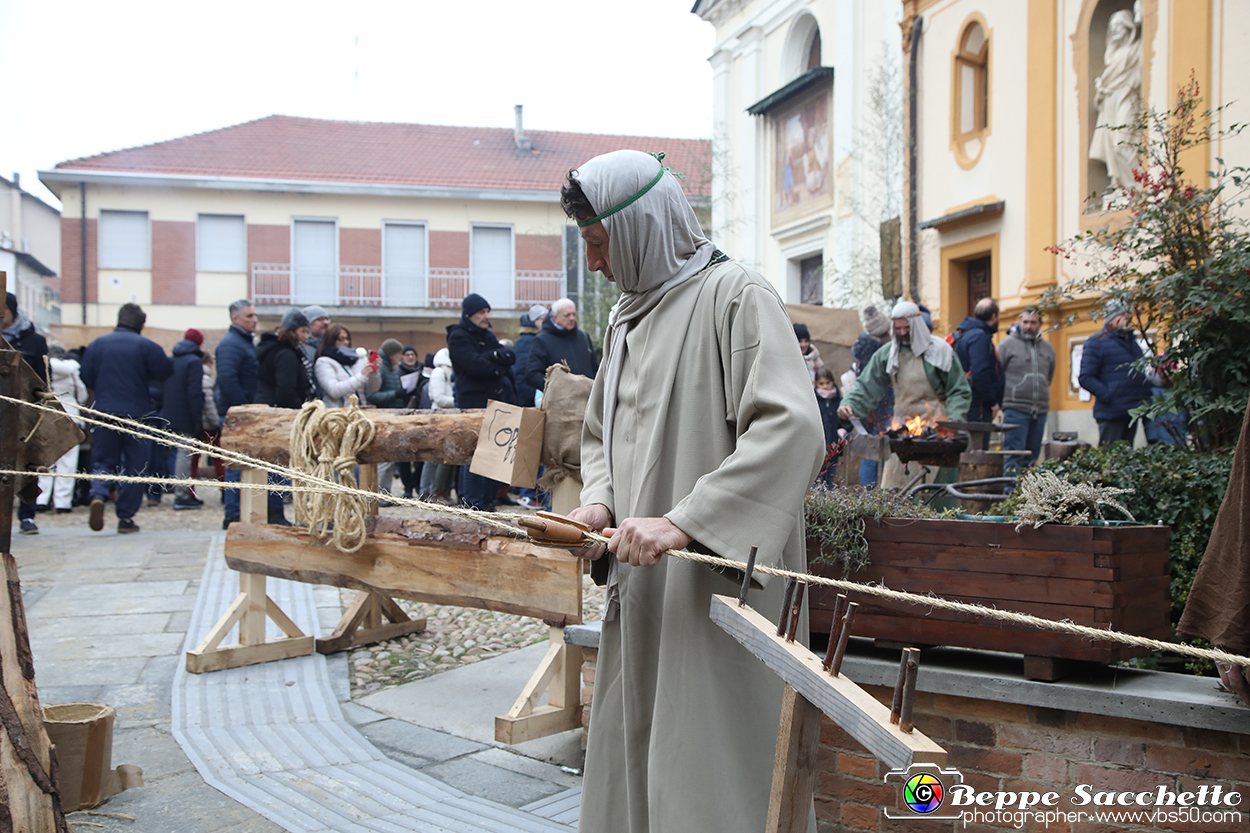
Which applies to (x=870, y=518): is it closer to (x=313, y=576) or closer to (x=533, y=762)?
(x=533, y=762)

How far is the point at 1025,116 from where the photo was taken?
45.0 feet

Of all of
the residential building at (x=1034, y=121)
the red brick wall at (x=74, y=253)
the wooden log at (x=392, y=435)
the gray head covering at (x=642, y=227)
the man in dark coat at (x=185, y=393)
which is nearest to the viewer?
the gray head covering at (x=642, y=227)

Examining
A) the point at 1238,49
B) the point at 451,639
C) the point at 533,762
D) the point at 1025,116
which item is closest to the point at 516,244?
the point at 1025,116

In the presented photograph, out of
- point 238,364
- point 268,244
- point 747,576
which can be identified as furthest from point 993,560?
point 268,244

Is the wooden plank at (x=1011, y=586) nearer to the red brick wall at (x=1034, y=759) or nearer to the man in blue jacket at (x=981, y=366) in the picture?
the red brick wall at (x=1034, y=759)

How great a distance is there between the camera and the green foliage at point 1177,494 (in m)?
3.88

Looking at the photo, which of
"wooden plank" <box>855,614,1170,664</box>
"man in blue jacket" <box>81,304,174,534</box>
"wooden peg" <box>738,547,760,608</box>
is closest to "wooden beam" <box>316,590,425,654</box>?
"wooden plank" <box>855,614,1170,664</box>

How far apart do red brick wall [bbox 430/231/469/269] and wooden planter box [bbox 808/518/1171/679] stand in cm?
2672

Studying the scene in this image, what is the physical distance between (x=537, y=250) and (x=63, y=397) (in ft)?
65.9

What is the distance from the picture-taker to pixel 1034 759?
299 centimetres

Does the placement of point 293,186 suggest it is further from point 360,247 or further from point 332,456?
point 332,456

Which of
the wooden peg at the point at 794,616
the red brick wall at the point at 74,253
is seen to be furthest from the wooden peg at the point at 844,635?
the red brick wall at the point at 74,253

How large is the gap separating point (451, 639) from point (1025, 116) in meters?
11.5

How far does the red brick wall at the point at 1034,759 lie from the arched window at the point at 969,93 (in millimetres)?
13273
